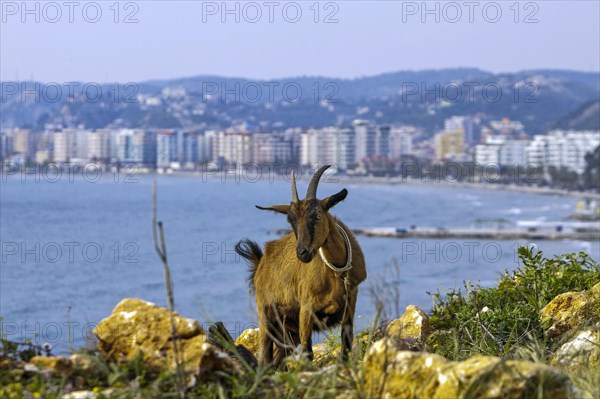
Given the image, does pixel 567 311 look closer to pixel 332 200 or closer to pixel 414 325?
pixel 414 325

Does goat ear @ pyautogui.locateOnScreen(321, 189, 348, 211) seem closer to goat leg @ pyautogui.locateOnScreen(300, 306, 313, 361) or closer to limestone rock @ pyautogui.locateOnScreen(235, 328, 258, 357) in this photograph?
goat leg @ pyautogui.locateOnScreen(300, 306, 313, 361)

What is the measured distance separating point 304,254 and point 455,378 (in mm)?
2064

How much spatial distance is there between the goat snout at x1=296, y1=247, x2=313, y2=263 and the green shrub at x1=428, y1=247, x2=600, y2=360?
1454 millimetres

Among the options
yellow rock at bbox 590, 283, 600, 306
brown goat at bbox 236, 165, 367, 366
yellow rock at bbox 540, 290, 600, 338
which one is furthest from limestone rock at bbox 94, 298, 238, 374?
yellow rock at bbox 590, 283, 600, 306

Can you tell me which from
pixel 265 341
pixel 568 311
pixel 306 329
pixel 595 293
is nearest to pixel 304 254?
pixel 306 329

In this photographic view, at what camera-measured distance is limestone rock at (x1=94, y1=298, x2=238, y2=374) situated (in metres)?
5.32

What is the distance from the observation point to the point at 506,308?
8.98m

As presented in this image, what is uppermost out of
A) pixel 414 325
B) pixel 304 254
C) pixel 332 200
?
pixel 332 200

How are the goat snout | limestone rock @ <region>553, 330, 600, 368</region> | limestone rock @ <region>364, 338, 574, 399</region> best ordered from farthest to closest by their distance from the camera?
limestone rock @ <region>553, 330, 600, 368</region> → the goat snout → limestone rock @ <region>364, 338, 574, 399</region>

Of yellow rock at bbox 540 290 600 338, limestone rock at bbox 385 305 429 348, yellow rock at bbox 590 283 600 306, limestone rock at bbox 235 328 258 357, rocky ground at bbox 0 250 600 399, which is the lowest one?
limestone rock at bbox 235 328 258 357

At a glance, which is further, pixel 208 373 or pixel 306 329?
pixel 306 329

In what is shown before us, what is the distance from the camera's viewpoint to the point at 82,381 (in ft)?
17.7

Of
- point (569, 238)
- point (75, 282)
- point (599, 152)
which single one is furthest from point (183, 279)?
point (599, 152)

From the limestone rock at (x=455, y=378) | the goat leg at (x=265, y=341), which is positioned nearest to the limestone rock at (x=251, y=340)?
the goat leg at (x=265, y=341)
